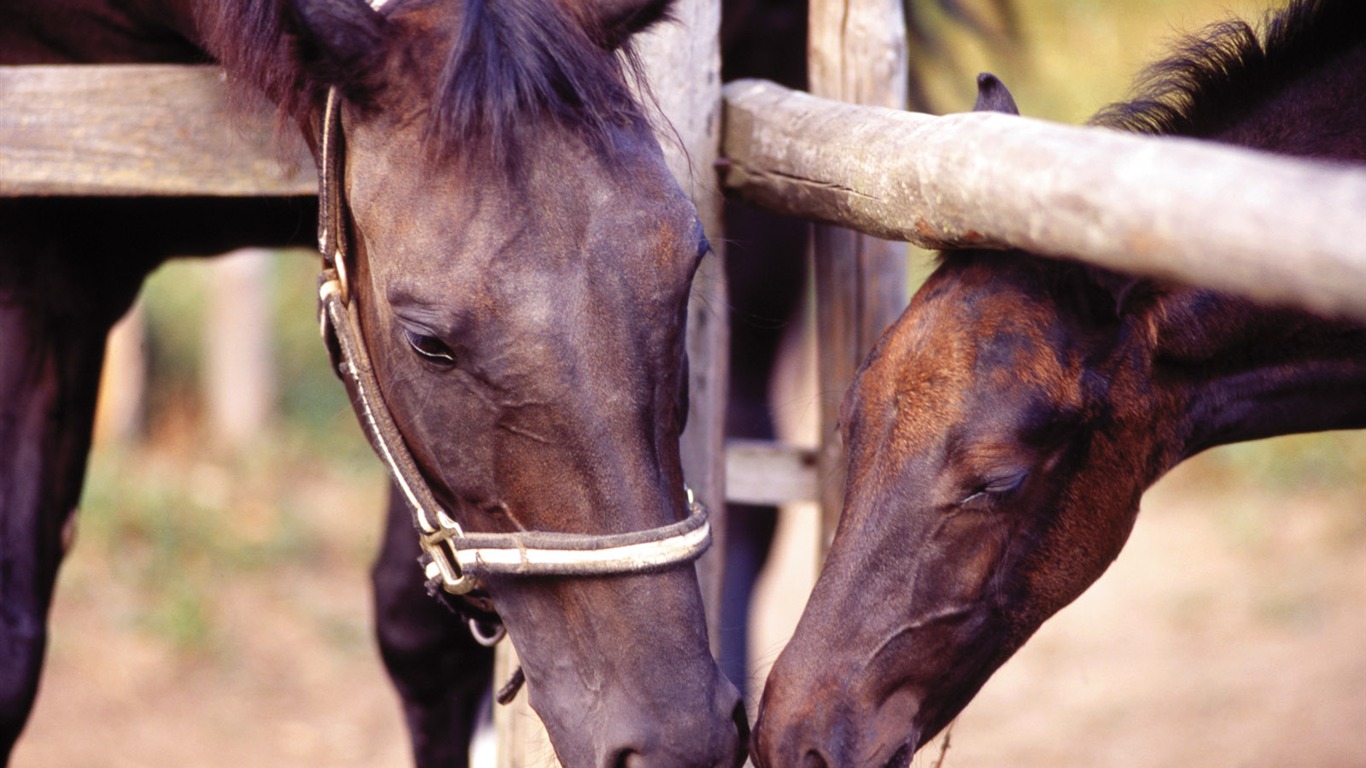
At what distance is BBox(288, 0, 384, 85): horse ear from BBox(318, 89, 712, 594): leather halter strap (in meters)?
0.07

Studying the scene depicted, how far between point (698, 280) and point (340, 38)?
34.7 inches

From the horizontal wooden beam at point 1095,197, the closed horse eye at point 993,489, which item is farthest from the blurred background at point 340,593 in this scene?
the horizontal wooden beam at point 1095,197

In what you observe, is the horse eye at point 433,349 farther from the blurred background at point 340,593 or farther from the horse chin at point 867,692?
the blurred background at point 340,593

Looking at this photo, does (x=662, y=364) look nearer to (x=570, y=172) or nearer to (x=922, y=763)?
(x=570, y=172)

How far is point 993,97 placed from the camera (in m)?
1.71

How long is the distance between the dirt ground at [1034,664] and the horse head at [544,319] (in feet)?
6.91

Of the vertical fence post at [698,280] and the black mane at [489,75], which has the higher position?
the black mane at [489,75]

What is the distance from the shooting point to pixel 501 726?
2234 millimetres

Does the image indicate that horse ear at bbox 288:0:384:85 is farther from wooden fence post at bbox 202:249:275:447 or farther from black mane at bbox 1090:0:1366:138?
wooden fence post at bbox 202:249:275:447

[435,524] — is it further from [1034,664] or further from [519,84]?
[1034,664]

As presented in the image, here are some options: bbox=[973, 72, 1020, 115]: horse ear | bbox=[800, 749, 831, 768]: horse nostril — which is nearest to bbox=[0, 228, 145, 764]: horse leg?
bbox=[800, 749, 831, 768]: horse nostril

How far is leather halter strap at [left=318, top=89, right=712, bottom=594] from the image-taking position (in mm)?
1519

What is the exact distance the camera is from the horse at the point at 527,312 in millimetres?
1512

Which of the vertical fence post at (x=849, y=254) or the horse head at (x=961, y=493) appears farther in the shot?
the vertical fence post at (x=849, y=254)
